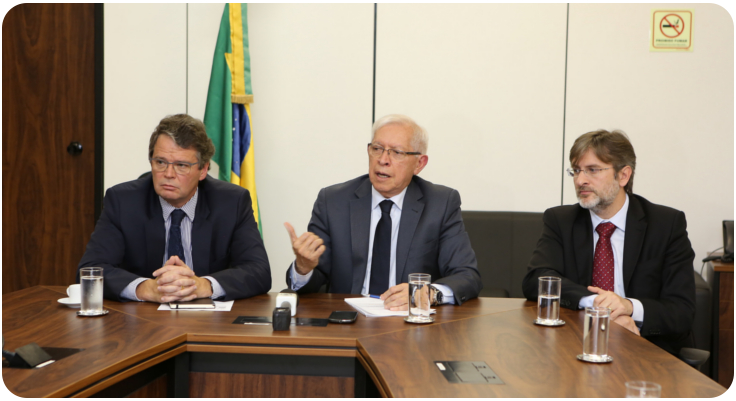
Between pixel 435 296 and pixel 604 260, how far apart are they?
2.63 ft

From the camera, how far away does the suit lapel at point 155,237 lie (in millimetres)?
2490

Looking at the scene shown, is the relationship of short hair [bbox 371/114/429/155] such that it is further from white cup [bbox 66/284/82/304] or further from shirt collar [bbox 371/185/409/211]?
white cup [bbox 66/284/82/304]

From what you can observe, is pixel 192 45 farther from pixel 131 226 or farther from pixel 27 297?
pixel 27 297

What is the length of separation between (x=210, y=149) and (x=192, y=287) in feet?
2.50

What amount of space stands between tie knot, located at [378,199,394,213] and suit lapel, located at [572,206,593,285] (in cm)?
78

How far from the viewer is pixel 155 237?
2.49 metres

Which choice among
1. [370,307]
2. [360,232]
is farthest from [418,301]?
[360,232]

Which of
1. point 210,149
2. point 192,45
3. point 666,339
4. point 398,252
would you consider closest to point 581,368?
point 666,339

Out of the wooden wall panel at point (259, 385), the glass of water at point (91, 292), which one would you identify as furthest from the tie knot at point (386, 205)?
the glass of water at point (91, 292)

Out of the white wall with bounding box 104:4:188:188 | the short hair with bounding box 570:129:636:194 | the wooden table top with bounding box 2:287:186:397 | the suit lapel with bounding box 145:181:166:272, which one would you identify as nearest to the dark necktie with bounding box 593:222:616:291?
the short hair with bounding box 570:129:636:194

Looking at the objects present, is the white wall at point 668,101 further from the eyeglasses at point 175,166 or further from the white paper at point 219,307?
the white paper at point 219,307

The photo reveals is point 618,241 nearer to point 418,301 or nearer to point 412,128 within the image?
point 412,128

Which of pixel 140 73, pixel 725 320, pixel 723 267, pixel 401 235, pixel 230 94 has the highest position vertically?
pixel 140 73

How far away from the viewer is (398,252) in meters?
2.63
